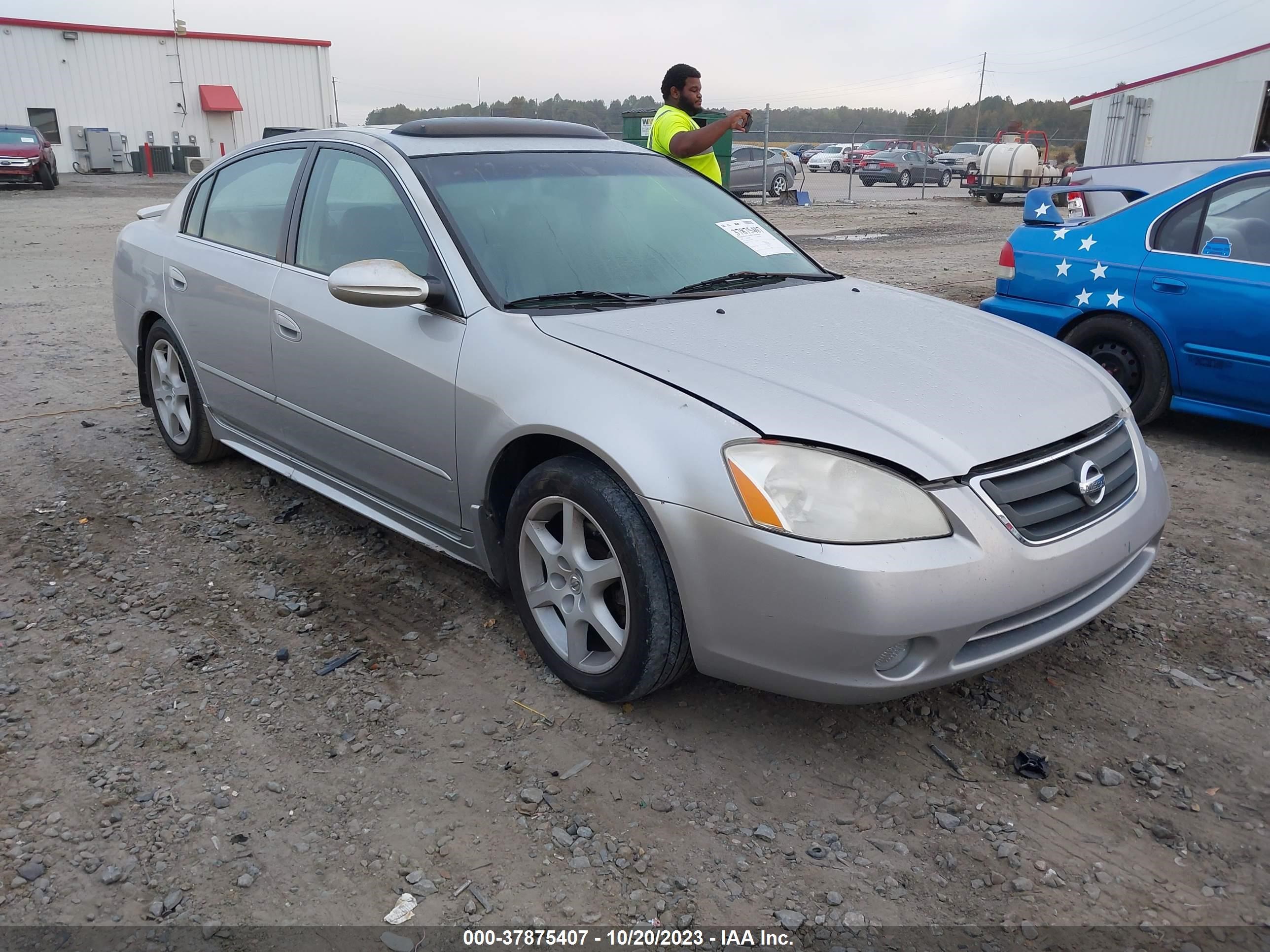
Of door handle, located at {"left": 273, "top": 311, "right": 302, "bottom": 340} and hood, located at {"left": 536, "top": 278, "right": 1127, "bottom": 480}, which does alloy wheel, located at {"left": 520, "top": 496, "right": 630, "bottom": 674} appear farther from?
door handle, located at {"left": 273, "top": 311, "right": 302, "bottom": 340}

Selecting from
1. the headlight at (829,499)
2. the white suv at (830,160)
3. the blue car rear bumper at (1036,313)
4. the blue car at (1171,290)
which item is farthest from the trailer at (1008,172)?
the headlight at (829,499)

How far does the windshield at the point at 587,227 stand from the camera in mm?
3164

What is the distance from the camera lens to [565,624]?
9.43 feet

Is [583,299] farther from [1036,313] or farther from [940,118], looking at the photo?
[940,118]

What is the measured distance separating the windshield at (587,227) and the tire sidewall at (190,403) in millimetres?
1787

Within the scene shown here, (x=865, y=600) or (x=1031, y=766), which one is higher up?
(x=865, y=600)

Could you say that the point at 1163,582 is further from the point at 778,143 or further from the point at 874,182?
the point at 778,143

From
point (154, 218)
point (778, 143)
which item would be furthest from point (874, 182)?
point (154, 218)

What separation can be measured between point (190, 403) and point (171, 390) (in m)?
0.21

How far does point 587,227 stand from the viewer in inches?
132

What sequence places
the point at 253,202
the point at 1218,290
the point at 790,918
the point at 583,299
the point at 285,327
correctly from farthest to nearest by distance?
the point at 1218,290 < the point at 253,202 < the point at 285,327 < the point at 583,299 < the point at 790,918

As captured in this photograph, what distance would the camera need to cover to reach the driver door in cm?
310

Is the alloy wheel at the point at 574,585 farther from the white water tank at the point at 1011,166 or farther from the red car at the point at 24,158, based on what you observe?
the red car at the point at 24,158

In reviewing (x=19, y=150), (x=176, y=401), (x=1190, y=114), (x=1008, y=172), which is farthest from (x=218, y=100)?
(x=176, y=401)
